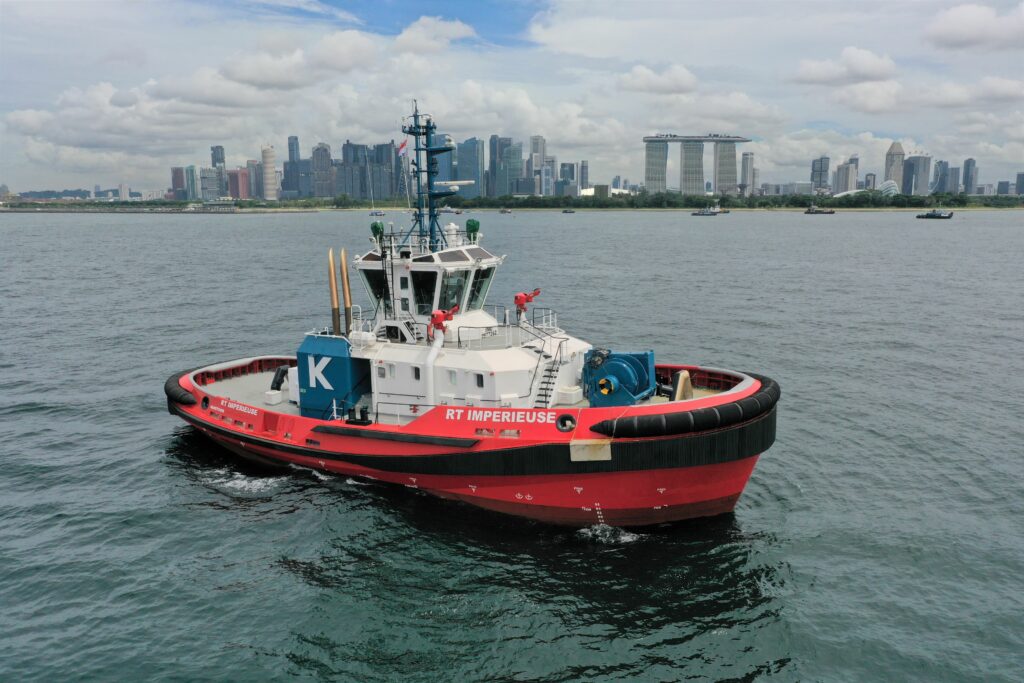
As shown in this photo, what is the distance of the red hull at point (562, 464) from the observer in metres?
13.1

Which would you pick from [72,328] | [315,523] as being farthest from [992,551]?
[72,328]

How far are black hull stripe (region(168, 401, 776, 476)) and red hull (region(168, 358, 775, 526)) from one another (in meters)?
0.02

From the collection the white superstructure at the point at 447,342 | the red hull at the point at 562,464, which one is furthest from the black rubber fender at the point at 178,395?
the white superstructure at the point at 447,342

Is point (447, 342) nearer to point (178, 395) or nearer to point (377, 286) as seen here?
point (377, 286)

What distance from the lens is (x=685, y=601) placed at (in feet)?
39.4

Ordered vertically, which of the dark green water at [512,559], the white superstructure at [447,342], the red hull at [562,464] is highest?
the white superstructure at [447,342]

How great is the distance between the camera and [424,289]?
1622cm

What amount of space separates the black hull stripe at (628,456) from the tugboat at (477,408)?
26 millimetres

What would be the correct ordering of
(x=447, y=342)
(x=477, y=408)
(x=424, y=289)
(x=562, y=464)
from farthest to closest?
(x=424, y=289)
(x=447, y=342)
(x=477, y=408)
(x=562, y=464)

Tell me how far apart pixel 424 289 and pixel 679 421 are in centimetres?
652

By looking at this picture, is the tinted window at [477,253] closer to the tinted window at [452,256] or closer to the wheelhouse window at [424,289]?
the tinted window at [452,256]

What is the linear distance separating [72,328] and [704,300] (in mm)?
33555

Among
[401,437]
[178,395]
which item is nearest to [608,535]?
[401,437]

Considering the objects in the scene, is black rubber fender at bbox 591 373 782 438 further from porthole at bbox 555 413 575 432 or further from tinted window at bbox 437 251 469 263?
tinted window at bbox 437 251 469 263
